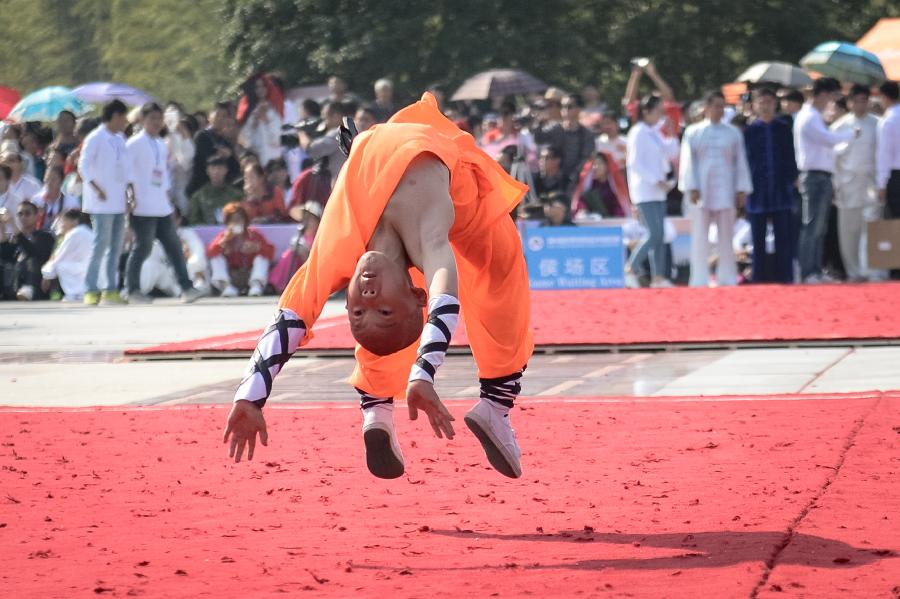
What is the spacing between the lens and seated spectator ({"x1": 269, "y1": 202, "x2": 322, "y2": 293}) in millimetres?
19078

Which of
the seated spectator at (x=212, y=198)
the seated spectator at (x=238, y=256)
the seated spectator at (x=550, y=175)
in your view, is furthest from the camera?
the seated spectator at (x=212, y=198)

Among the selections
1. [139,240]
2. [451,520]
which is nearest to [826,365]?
[451,520]

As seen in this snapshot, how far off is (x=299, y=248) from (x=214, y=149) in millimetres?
2462

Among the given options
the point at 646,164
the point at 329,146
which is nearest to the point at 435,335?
the point at 329,146

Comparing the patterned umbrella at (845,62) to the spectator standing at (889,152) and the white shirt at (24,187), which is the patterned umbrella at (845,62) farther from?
the white shirt at (24,187)

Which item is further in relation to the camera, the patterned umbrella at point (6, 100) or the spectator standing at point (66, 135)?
the patterned umbrella at point (6, 100)

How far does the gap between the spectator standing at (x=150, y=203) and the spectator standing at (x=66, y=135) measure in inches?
125

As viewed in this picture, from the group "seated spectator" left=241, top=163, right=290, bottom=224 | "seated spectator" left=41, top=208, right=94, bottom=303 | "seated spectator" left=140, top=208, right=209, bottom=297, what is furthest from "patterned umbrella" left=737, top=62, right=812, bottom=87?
"seated spectator" left=41, top=208, right=94, bottom=303

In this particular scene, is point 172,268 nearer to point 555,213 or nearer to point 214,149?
point 214,149

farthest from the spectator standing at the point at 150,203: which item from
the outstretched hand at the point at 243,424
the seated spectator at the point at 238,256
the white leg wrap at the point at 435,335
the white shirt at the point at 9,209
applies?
the white leg wrap at the point at 435,335

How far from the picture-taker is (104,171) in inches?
747

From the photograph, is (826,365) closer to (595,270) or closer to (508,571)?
(508,571)

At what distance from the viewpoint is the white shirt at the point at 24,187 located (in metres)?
21.4

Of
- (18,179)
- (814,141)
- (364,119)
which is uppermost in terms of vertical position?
(364,119)
